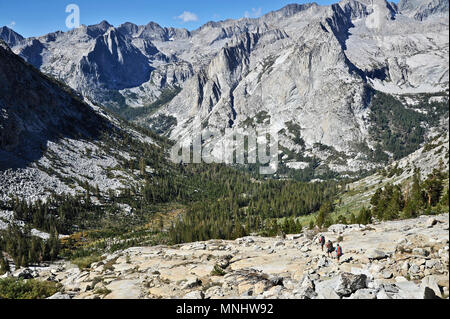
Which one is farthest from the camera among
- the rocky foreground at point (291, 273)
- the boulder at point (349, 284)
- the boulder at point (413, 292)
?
the rocky foreground at point (291, 273)

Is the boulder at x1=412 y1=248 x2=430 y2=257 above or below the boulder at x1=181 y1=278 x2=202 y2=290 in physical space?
above

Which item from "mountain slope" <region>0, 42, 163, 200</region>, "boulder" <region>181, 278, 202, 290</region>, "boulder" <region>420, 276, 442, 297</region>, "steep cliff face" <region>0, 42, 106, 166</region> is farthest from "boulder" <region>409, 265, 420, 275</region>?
"steep cliff face" <region>0, 42, 106, 166</region>

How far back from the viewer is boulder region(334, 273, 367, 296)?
643 inches

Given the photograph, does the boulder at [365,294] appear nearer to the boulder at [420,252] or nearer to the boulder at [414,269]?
the boulder at [414,269]

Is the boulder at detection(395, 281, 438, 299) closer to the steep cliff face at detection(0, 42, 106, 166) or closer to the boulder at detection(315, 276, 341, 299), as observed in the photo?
the boulder at detection(315, 276, 341, 299)

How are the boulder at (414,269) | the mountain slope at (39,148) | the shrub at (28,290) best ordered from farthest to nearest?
the mountain slope at (39,148) → the shrub at (28,290) → the boulder at (414,269)

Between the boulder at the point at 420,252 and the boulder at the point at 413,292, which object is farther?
the boulder at the point at 420,252

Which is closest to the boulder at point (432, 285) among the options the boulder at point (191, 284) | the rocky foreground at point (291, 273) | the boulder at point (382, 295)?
the rocky foreground at point (291, 273)

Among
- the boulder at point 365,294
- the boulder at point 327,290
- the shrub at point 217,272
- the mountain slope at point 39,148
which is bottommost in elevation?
the shrub at point 217,272

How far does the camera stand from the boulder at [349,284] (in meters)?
16.3

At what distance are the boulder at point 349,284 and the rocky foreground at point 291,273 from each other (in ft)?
0.18

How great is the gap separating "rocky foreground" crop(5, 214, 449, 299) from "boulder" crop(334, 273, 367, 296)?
2.2 inches
